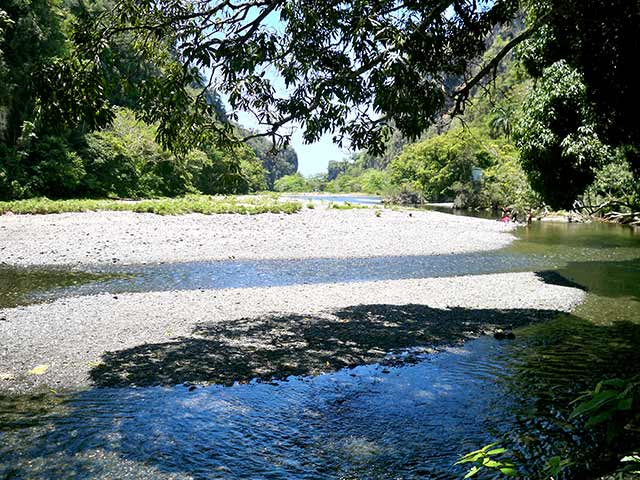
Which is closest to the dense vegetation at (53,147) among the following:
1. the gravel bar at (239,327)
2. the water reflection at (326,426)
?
the gravel bar at (239,327)

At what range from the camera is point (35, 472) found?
423 centimetres

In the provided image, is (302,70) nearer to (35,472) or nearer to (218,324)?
(218,324)

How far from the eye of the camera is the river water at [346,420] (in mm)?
4504

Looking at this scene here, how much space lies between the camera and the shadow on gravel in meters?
6.92

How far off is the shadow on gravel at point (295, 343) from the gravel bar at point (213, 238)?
32.2 ft

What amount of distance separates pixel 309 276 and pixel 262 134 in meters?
9.04

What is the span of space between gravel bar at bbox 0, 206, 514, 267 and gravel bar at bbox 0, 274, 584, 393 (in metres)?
7.00

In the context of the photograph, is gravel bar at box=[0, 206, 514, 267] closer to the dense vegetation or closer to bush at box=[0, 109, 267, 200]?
the dense vegetation

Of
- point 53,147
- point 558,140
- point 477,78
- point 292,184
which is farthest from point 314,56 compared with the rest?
point 292,184

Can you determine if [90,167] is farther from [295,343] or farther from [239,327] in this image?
[295,343]

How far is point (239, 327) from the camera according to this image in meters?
9.26

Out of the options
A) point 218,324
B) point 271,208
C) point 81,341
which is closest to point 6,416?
point 81,341

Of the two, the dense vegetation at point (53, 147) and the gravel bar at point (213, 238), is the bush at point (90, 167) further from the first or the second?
the gravel bar at point (213, 238)

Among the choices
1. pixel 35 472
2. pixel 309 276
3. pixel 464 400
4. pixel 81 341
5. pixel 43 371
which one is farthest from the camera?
pixel 309 276
